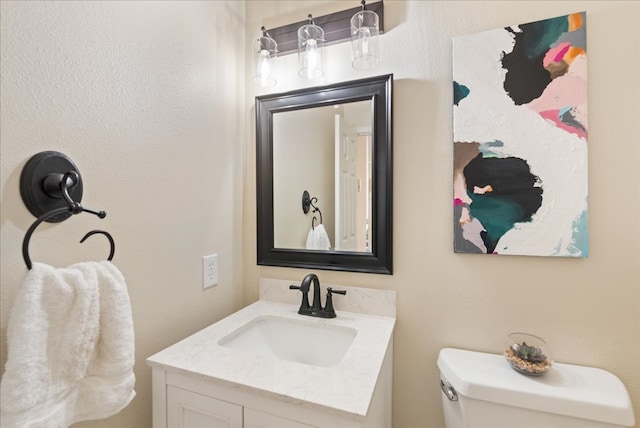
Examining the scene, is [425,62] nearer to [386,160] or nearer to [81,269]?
[386,160]

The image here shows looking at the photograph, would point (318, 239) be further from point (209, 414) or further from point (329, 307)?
point (209, 414)

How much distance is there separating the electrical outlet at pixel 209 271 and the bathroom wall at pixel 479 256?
445 millimetres

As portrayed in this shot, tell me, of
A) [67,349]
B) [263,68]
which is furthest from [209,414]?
[263,68]

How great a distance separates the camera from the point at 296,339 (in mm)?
1142

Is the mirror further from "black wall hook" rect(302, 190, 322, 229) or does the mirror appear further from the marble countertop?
the marble countertop

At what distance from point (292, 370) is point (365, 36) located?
1.16 metres

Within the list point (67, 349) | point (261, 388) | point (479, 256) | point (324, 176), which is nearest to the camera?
point (67, 349)

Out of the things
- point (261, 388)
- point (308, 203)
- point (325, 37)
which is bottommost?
point (261, 388)

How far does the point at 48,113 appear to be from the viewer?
2.23 ft

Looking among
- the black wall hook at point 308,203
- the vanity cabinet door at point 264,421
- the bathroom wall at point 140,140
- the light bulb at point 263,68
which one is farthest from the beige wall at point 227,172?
the vanity cabinet door at point 264,421

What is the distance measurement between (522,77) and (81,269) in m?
1.35

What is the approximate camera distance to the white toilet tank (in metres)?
0.77

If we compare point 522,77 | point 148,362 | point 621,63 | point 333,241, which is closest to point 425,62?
point 522,77

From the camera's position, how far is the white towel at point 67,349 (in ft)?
1.68
